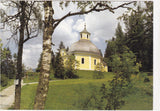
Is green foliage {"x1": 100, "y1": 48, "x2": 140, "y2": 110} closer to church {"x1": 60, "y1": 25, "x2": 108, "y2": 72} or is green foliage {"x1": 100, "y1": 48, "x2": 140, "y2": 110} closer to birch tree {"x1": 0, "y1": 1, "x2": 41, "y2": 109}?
church {"x1": 60, "y1": 25, "x2": 108, "y2": 72}

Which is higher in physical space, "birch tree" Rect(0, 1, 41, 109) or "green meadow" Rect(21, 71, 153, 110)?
"birch tree" Rect(0, 1, 41, 109)

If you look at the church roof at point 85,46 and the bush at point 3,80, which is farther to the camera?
the church roof at point 85,46

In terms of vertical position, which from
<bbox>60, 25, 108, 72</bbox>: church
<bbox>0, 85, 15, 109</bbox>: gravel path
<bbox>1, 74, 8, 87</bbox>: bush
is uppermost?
<bbox>60, 25, 108, 72</bbox>: church

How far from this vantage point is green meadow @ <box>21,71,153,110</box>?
121 inches

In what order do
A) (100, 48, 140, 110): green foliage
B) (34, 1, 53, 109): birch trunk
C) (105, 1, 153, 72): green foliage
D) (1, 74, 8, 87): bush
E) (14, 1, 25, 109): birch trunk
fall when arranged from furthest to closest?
(1, 74, 8, 87): bush < (105, 1, 153, 72): green foliage < (100, 48, 140, 110): green foliage < (14, 1, 25, 109): birch trunk < (34, 1, 53, 109): birch trunk

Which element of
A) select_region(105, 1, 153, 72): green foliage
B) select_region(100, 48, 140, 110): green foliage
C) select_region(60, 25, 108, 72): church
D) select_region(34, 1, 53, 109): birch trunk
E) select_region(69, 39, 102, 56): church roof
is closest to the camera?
select_region(34, 1, 53, 109): birch trunk

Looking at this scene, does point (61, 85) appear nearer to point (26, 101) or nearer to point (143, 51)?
point (26, 101)

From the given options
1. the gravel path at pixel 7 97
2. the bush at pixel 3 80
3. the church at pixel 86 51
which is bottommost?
the gravel path at pixel 7 97

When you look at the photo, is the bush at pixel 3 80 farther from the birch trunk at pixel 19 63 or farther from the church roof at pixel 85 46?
the church roof at pixel 85 46

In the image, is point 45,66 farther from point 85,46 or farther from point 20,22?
point 85,46

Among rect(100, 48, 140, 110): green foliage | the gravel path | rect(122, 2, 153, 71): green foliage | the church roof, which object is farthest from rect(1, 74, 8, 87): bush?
rect(122, 2, 153, 71): green foliage

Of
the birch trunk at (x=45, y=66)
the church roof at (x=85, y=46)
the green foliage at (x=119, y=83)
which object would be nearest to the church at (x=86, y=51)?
the church roof at (x=85, y=46)

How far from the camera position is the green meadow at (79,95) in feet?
10.1
